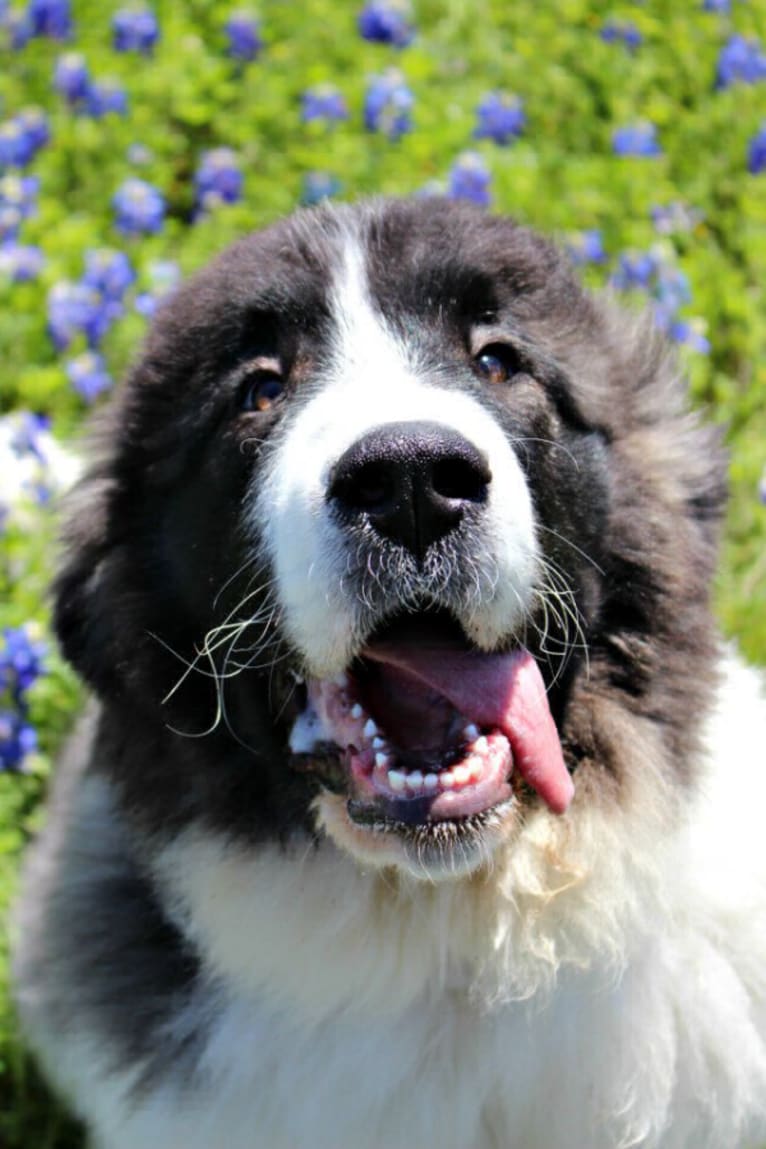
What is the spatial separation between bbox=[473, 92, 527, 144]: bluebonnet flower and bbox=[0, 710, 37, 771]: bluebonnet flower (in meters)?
2.84

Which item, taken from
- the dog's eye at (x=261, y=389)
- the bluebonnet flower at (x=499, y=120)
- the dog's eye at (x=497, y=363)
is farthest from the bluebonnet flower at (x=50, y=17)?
the dog's eye at (x=497, y=363)

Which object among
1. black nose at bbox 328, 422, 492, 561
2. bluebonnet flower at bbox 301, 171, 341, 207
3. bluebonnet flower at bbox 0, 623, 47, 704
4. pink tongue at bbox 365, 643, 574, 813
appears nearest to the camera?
black nose at bbox 328, 422, 492, 561

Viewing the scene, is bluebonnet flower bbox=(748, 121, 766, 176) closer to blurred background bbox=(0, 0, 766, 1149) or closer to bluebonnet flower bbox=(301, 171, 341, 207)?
blurred background bbox=(0, 0, 766, 1149)

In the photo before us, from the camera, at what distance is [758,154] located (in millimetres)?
5496

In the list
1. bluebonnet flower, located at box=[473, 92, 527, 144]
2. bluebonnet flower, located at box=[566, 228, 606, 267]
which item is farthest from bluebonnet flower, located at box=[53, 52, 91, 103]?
bluebonnet flower, located at box=[566, 228, 606, 267]

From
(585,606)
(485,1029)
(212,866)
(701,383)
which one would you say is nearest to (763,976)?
(485,1029)

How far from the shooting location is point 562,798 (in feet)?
8.55

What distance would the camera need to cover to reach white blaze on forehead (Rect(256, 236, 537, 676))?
244 centimetres

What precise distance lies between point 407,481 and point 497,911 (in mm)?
802

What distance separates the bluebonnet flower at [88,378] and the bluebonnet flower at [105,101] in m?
1.25

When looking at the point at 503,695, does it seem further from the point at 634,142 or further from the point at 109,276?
the point at 634,142

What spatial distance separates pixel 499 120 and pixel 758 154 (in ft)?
2.95

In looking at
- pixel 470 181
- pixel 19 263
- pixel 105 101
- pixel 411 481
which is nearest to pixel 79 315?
pixel 19 263

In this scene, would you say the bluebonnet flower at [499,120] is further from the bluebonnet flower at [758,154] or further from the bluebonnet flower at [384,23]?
the bluebonnet flower at [758,154]
